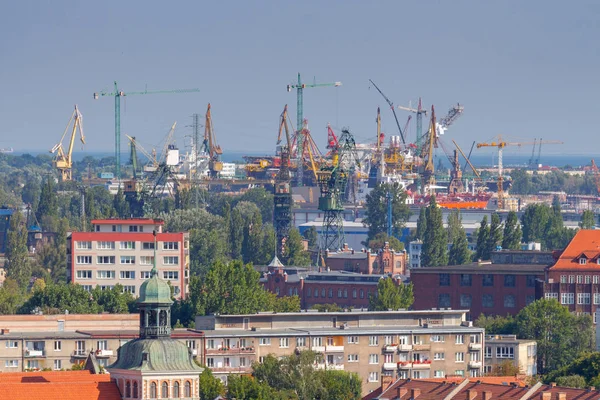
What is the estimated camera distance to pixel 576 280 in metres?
168

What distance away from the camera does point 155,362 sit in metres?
82.2

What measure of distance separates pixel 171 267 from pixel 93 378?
91.3 metres

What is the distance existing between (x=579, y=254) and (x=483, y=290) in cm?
668

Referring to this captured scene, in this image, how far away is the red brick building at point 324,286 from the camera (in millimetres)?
184875

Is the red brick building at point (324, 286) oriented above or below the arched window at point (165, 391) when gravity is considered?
below

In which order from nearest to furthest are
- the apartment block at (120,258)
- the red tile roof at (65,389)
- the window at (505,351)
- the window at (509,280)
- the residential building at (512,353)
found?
1. the red tile roof at (65,389)
2. the residential building at (512,353)
3. the window at (505,351)
4. the window at (509,280)
5. the apartment block at (120,258)

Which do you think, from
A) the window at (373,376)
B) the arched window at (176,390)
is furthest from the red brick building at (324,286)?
the arched window at (176,390)

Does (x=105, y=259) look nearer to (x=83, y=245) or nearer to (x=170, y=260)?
(x=83, y=245)

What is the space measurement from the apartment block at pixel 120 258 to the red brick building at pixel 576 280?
24114 mm

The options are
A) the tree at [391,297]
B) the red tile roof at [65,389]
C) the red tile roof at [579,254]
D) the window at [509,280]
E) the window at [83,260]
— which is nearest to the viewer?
the red tile roof at [65,389]

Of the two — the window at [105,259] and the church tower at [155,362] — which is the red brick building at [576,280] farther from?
the church tower at [155,362]

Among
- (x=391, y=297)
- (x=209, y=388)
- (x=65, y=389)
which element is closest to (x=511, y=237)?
(x=391, y=297)

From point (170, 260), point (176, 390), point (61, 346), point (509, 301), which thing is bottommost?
point (509, 301)

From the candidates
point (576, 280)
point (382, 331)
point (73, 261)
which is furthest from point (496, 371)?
point (73, 261)
